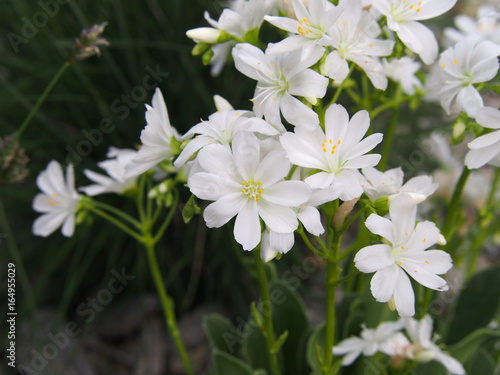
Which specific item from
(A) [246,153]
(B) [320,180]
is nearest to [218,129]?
(A) [246,153]

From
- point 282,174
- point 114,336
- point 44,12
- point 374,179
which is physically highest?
point 44,12

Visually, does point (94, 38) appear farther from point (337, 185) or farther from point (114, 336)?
point (114, 336)

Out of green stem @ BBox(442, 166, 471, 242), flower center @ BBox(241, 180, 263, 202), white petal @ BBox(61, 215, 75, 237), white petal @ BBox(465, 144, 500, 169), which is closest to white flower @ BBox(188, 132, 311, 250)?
flower center @ BBox(241, 180, 263, 202)

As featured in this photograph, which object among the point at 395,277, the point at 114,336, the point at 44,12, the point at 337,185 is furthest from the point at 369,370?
the point at 44,12

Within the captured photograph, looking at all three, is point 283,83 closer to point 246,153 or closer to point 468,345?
point 246,153

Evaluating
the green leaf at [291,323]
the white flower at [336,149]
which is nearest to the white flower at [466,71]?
the white flower at [336,149]
